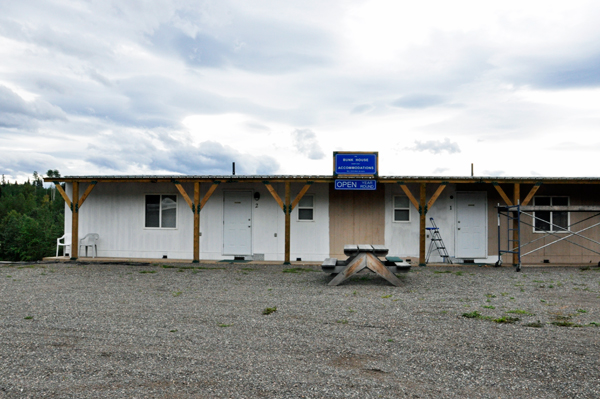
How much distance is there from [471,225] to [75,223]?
12509 mm

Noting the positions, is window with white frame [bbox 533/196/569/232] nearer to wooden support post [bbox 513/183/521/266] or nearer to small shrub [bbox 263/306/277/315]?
wooden support post [bbox 513/183/521/266]

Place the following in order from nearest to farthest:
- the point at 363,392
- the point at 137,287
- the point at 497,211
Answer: the point at 363,392 < the point at 137,287 < the point at 497,211

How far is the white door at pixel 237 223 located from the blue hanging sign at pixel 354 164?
3091 millimetres

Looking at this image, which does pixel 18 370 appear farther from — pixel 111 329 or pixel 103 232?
pixel 103 232

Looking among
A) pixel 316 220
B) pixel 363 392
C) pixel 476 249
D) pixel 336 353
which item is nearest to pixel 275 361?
pixel 336 353

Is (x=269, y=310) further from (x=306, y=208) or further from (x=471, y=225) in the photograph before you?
(x=471, y=225)

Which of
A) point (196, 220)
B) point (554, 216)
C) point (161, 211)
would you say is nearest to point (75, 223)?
point (161, 211)

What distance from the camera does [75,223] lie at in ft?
44.4

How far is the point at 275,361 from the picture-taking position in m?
4.14

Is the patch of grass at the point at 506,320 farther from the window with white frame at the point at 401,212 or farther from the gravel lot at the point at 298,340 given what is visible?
the window with white frame at the point at 401,212

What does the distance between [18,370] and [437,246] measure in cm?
1173

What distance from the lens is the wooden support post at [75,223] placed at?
44.2 ft

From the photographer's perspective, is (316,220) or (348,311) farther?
(316,220)

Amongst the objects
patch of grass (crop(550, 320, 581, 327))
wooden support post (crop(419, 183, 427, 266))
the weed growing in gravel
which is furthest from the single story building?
patch of grass (crop(550, 320, 581, 327))
